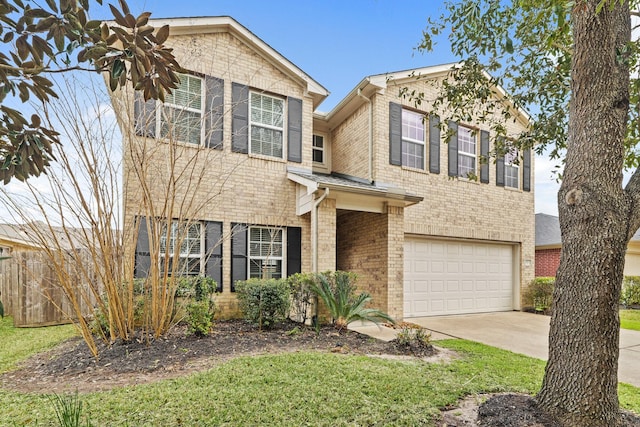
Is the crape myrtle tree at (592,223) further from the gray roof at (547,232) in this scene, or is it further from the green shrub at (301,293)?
the gray roof at (547,232)

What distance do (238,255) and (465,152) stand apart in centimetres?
764

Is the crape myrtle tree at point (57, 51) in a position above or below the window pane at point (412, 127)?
below

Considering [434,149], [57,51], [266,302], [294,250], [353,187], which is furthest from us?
[434,149]

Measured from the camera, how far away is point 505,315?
10.6m

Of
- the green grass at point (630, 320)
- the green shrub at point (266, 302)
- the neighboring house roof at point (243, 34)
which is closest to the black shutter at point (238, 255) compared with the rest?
the green shrub at point (266, 302)

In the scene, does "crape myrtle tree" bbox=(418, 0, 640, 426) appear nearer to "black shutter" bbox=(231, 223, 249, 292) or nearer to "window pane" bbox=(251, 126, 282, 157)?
"black shutter" bbox=(231, 223, 249, 292)

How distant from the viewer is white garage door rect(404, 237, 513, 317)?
999 cm

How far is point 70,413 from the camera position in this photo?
9.37 ft

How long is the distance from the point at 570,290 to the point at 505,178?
9.92 m

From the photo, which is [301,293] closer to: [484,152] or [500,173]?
[484,152]

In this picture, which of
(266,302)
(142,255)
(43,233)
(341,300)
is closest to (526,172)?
(341,300)

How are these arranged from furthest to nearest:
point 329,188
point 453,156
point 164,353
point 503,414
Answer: point 453,156 < point 329,188 < point 164,353 < point 503,414

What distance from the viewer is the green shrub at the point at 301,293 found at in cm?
727

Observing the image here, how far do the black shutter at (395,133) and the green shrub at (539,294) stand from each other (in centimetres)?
626
